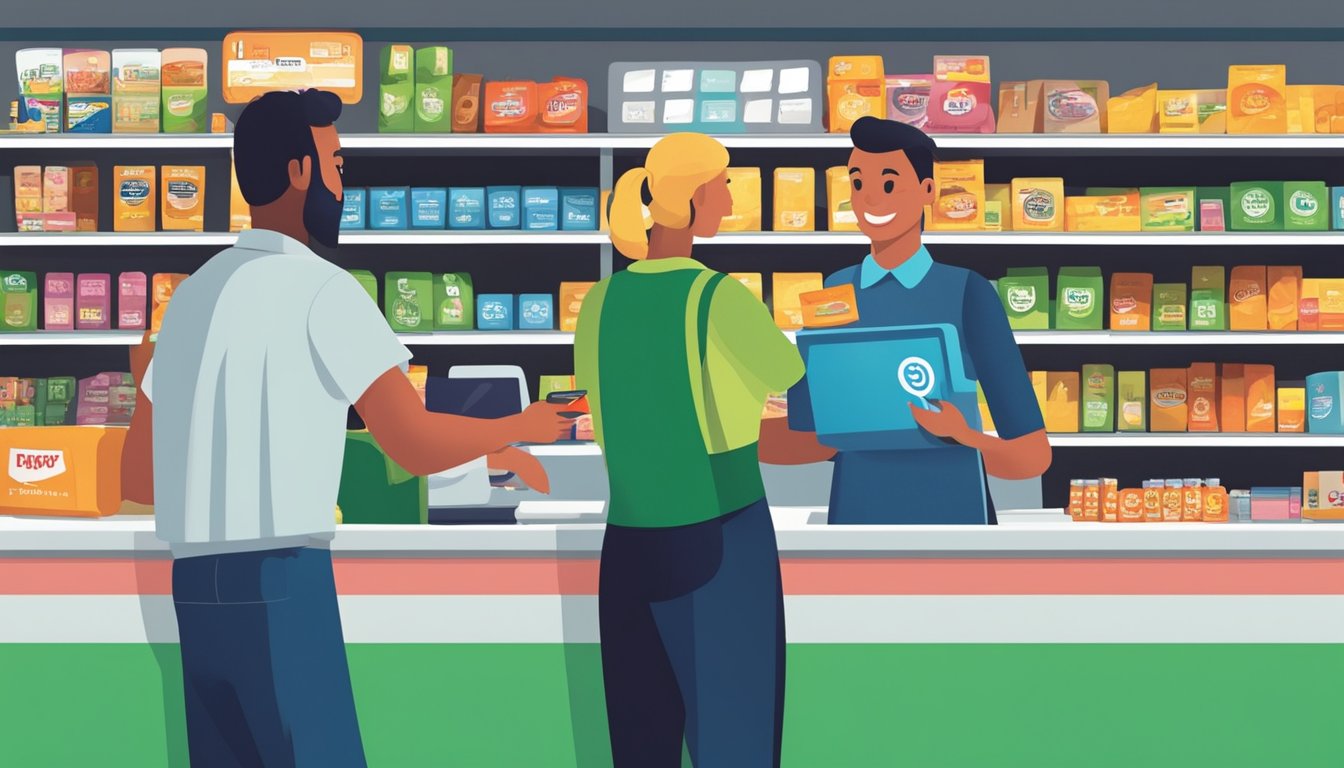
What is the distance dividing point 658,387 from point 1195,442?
Answer: 3695 mm

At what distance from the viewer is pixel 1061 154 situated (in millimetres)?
5238

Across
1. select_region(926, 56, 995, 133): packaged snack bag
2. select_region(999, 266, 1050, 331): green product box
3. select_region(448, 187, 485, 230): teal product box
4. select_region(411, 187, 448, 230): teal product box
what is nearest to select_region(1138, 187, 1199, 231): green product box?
select_region(999, 266, 1050, 331): green product box

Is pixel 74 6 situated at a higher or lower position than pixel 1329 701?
higher

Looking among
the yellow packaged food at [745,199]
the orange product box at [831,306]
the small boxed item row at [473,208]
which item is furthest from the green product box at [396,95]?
the orange product box at [831,306]

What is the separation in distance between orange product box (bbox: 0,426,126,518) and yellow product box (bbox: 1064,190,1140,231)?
3.70m

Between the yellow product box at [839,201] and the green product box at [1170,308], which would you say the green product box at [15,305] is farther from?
the green product box at [1170,308]

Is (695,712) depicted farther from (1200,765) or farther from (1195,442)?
(1195,442)

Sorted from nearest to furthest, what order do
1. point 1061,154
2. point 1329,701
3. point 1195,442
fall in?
1. point 1329,701
2. point 1195,442
3. point 1061,154

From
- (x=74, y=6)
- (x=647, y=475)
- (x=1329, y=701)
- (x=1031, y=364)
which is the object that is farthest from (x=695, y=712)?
(x=74, y=6)

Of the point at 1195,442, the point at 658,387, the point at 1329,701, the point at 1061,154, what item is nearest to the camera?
the point at 658,387

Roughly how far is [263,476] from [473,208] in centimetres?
334

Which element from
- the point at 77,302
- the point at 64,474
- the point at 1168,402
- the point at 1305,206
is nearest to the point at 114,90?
the point at 77,302

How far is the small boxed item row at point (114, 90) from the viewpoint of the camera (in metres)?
4.84

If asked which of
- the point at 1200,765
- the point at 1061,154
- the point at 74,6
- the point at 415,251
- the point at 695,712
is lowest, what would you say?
the point at 1200,765
